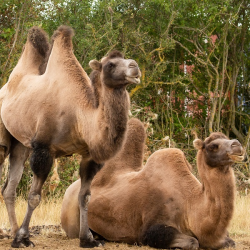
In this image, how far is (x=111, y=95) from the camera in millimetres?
5695

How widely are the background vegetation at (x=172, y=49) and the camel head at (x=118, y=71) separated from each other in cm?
652

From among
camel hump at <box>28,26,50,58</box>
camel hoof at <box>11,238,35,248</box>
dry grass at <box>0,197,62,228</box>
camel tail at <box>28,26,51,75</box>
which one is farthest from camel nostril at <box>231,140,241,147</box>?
dry grass at <box>0,197,62,228</box>

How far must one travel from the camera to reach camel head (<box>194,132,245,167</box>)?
19.3 ft

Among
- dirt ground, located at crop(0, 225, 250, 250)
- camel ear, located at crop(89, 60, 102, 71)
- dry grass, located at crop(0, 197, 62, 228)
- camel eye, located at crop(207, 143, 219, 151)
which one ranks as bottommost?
dry grass, located at crop(0, 197, 62, 228)

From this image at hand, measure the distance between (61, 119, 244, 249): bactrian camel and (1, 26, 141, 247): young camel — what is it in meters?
0.49

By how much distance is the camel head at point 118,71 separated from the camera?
5512 mm

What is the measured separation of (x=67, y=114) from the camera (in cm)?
611

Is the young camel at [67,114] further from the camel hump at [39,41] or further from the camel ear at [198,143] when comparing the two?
the camel ear at [198,143]

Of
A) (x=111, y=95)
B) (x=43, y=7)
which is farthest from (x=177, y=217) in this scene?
(x=43, y=7)

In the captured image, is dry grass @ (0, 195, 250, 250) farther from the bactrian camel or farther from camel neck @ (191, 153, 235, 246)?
camel neck @ (191, 153, 235, 246)

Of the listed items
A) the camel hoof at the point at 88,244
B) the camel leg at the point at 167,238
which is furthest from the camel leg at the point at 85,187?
the camel leg at the point at 167,238

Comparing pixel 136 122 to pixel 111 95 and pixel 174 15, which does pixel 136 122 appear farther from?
pixel 174 15

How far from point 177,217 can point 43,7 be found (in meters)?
8.87

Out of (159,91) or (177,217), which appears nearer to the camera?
(177,217)
